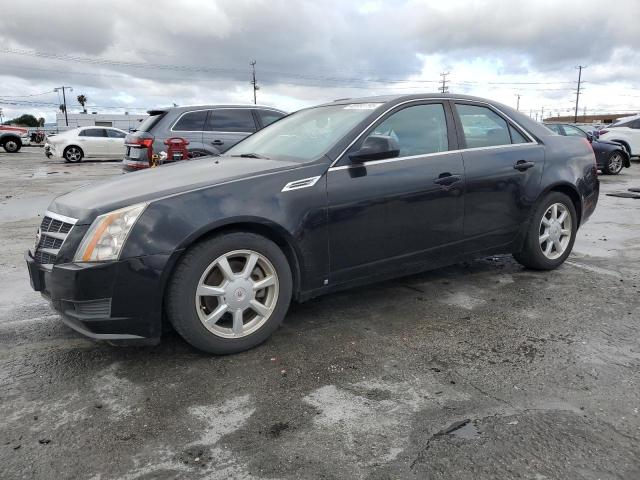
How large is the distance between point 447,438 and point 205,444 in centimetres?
108

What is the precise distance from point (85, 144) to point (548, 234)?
20258 millimetres

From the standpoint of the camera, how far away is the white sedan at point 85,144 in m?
20.9

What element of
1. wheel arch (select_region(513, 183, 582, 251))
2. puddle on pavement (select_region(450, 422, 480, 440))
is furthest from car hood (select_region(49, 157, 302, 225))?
wheel arch (select_region(513, 183, 582, 251))

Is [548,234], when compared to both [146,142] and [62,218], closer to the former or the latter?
[62,218]

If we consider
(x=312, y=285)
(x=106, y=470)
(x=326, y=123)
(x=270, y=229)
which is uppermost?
(x=326, y=123)

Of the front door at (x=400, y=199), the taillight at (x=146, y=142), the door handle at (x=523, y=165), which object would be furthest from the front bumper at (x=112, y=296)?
the taillight at (x=146, y=142)

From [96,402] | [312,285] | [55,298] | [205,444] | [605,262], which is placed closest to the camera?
[205,444]

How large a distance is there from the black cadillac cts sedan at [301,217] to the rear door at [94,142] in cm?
1887

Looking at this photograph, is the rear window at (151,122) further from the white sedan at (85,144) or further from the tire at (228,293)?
the white sedan at (85,144)

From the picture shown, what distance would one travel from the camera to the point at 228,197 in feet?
10.2

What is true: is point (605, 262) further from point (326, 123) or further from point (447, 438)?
point (447, 438)

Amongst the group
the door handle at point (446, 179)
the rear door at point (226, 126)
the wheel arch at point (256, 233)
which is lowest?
the wheel arch at point (256, 233)

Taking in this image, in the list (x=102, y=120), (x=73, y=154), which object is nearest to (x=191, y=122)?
(x=73, y=154)

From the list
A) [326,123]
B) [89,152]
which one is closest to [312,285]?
[326,123]
